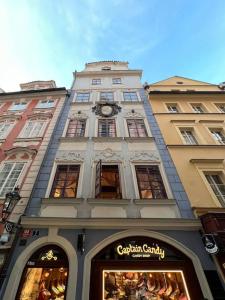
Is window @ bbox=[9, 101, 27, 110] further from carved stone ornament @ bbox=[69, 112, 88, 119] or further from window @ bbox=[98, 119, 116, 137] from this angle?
window @ bbox=[98, 119, 116, 137]

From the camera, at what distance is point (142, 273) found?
242 inches

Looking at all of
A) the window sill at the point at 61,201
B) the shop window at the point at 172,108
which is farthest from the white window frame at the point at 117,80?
the window sill at the point at 61,201

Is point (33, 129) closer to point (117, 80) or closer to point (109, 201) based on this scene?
point (109, 201)

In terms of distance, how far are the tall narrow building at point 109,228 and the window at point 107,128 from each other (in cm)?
27

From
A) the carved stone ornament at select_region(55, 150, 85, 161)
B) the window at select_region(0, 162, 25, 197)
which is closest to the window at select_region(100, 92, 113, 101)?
the carved stone ornament at select_region(55, 150, 85, 161)

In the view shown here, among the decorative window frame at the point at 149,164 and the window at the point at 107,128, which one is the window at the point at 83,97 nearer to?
the window at the point at 107,128

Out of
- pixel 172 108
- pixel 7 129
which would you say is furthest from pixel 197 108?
pixel 7 129

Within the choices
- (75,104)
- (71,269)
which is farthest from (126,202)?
(75,104)

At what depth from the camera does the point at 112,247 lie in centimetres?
666

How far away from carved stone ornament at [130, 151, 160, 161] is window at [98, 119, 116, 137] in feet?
6.77

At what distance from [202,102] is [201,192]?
8.90m

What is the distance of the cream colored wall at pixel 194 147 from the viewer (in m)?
8.38

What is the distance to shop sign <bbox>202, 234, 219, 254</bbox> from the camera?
6119 millimetres

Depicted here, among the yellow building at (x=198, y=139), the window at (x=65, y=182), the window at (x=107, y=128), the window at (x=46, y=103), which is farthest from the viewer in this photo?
the window at (x=46, y=103)
